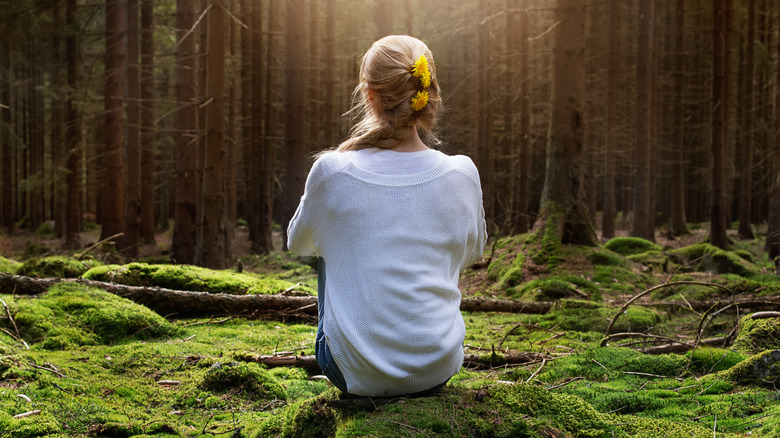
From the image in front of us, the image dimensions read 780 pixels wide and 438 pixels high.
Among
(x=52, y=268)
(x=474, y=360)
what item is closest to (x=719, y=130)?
(x=474, y=360)

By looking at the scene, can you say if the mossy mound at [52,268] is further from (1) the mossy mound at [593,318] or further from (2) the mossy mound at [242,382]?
(1) the mossy mound at [593,318]

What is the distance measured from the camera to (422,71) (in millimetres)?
→ 2637

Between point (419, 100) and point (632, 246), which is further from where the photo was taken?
point (632, 246)

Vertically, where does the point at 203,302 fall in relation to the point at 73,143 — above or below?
below

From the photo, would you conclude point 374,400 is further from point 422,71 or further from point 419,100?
point 422,71

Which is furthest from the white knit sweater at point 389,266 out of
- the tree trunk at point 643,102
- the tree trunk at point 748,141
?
the tree trunk at point 748,141

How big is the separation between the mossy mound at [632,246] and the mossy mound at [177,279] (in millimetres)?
7672

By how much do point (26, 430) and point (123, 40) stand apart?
13.4 meters

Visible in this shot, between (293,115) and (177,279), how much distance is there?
28.3ft

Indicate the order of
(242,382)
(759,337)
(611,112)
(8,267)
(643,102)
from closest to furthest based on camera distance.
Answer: (242,382) < (759,337) < (8,267) < (643,102) < (611,112)

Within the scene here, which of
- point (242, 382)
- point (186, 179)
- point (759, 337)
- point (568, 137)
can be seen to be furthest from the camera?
point (186, 179)

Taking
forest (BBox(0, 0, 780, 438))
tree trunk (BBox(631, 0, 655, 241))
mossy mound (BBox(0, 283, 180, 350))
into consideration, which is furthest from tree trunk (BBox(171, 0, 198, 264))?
tree trunk (BBox(631, 0, 655, 241))

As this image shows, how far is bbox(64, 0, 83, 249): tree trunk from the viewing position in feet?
56.0

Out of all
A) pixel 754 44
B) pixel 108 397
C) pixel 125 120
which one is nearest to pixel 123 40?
pixel 125 120
